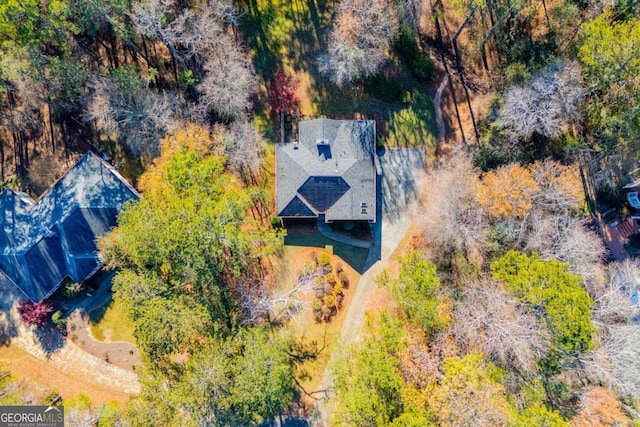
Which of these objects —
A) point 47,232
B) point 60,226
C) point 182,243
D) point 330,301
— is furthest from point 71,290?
point 330,301

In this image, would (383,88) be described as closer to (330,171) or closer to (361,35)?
(361,35)

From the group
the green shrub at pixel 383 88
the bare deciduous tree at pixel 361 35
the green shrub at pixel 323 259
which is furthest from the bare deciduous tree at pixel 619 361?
the bare deciduous tree at pixel 361 35

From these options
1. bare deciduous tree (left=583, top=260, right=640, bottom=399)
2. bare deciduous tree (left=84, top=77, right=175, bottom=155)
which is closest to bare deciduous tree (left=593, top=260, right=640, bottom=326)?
bare deciduous tree (left=583, top=260, right=640, bottom=399)

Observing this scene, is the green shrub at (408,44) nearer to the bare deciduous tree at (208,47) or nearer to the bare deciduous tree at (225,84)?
the bare deciduous tree at (208,47)

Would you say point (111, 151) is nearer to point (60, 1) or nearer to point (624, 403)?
point (60, 1)

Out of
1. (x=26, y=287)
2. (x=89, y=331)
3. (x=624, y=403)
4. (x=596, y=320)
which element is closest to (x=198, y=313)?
(x=89, y=331)

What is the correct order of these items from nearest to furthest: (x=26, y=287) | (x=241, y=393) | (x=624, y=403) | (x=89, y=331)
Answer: (x=241, y=393)
(x=624, y=403)
(x=26, y=287)
(x=89, y=331)
